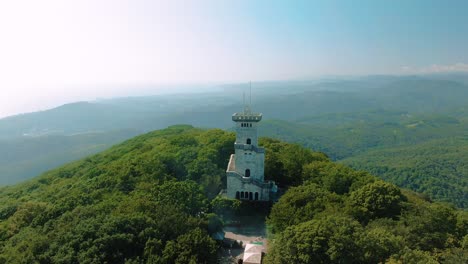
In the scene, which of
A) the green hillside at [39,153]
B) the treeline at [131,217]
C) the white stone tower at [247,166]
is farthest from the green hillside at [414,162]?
the green hillside at [39,153]

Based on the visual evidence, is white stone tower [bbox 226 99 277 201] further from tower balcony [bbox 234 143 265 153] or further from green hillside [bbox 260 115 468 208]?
green hillside [bbox 260 115 468 208]

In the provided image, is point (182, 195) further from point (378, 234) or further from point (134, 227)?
point (378, 234)

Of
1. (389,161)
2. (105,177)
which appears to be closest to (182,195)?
(105,177)

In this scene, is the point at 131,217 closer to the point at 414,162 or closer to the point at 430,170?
the point at 430,170

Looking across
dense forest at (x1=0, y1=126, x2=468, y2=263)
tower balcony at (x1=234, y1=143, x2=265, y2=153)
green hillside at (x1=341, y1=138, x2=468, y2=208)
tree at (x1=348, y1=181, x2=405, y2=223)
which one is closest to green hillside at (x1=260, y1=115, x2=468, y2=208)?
green hillside at (x1=341, y1=138, x2=468, y2=208)

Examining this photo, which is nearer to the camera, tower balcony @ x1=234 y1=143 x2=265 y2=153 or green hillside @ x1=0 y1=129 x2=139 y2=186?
tower balcony @ x1=234 y1=143 x2=265 y2=153

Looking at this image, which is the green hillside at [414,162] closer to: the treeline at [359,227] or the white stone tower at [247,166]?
the treeline at [359,227]
